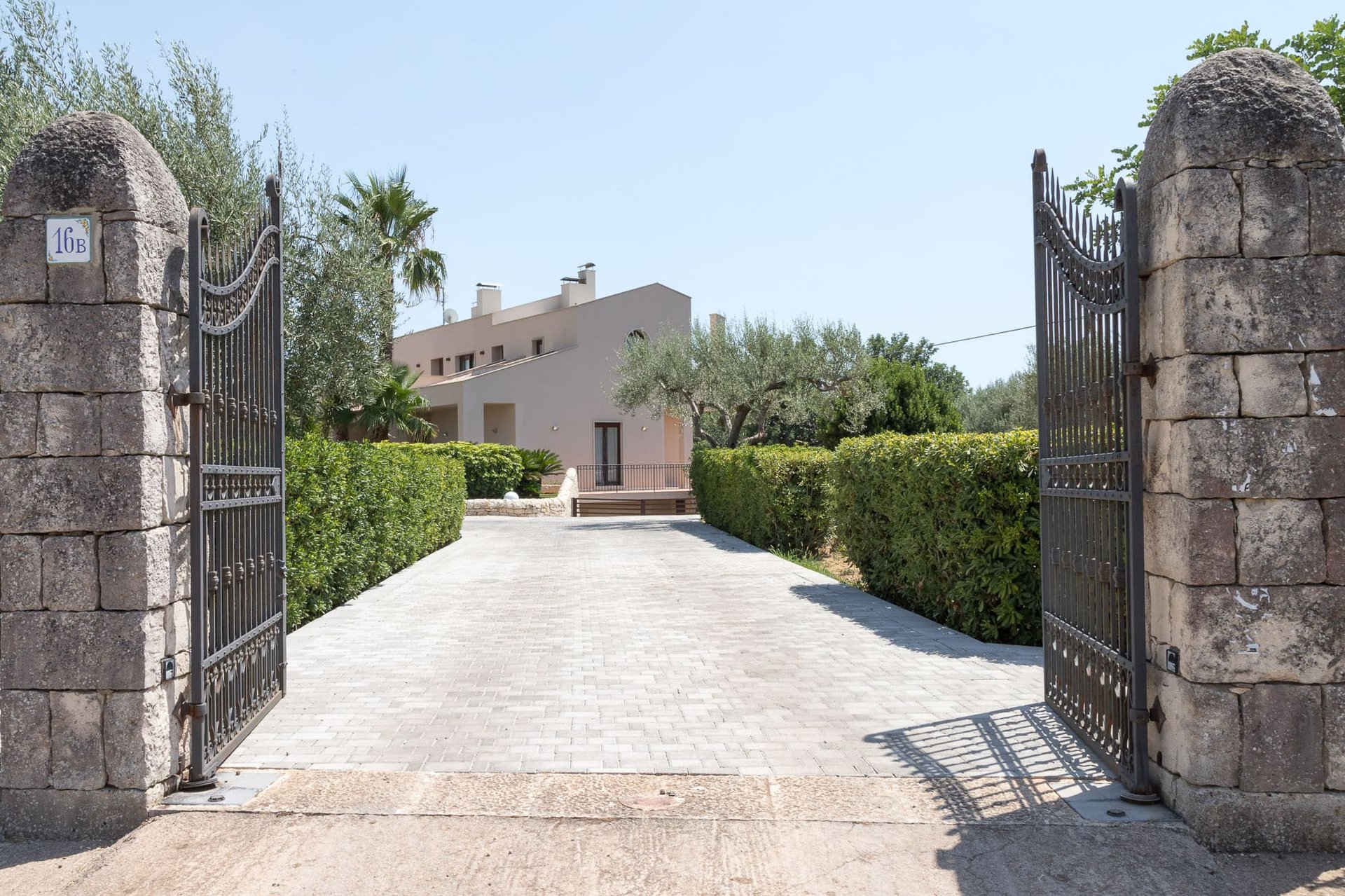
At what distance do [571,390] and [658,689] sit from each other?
26297 mm

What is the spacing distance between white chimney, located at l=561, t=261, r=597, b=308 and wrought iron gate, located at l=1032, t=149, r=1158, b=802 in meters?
31.5

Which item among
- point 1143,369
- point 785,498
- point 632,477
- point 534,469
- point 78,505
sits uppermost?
point 1143,369

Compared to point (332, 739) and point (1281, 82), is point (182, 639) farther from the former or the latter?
point (1281, 82)

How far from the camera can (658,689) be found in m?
6.13

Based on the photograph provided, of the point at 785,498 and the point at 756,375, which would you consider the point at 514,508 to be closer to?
the point at 756,375

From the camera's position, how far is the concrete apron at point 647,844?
3445mm

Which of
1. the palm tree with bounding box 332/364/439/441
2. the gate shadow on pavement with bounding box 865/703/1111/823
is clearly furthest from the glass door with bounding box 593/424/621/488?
the gate shadow on pavement with bounding box 865/703/1111/823

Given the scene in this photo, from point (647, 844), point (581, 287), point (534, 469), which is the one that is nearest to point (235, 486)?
point (647, 844)

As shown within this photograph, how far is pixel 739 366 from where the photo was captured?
2311 centimetres

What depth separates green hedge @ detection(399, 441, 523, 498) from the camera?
A: 27.7m

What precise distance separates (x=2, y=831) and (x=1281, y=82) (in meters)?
6.18

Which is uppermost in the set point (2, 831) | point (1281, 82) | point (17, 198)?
point (1281, 82)

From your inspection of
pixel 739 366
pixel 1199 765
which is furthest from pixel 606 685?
pixel 739 366

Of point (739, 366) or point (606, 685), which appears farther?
point (739, 366)
